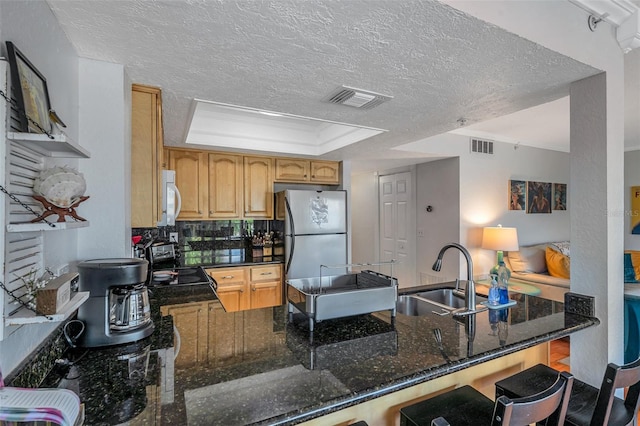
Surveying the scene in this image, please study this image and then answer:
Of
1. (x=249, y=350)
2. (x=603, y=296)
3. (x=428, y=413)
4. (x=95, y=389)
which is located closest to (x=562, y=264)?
(x=603, y=296)

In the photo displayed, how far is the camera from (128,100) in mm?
1588

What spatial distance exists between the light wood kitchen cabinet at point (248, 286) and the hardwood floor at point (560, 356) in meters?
2.79

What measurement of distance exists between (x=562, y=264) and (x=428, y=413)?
4023 millimetres

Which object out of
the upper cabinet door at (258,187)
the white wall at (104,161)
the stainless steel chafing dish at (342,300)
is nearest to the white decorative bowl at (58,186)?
the white wall at (104,161)

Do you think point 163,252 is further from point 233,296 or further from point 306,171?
point 306,171

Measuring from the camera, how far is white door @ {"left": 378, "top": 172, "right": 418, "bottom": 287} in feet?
16.3

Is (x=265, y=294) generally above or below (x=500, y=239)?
below

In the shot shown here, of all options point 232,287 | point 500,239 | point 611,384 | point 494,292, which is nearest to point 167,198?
point 232,287

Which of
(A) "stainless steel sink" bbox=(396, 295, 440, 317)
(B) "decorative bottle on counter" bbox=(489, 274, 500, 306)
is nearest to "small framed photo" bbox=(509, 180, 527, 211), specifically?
(B) "decorative bottle on counter" bbox=(489, 274, 500, 306)

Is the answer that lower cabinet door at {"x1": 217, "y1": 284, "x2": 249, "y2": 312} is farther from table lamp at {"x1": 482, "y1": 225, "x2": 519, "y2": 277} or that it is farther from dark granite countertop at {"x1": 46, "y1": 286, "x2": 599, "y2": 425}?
table lamp at {"x1": 482, "y1": 225, "x2": 519, "y2": 277}

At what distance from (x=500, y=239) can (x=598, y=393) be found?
2951 millimetres

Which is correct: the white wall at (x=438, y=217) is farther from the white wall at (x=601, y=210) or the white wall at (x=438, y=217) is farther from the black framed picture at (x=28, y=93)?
the black framed picture at (x=28, y=93)

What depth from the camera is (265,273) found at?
3633 millimetres

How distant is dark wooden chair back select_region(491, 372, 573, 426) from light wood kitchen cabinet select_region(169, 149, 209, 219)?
3.30 meters
